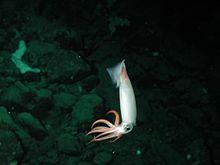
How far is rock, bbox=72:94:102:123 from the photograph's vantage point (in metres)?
4.55

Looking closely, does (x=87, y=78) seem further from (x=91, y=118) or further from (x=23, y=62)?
(x=23, y=62)

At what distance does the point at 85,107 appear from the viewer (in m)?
4.64

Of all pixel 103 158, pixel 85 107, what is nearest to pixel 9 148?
pixel 85 107

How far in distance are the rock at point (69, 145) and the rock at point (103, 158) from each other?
1.04 ft

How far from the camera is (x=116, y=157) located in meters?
4.38

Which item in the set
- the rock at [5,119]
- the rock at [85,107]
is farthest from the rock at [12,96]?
the rock at [85,107]

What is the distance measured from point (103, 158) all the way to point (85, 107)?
93cm

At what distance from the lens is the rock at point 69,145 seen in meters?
4.36

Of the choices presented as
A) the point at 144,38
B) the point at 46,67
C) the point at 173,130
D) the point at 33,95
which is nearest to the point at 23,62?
the point at 46,67

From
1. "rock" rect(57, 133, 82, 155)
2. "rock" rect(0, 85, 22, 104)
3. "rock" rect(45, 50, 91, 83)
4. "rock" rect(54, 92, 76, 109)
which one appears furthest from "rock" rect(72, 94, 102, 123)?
"rock" rect(0, 85, 22, 104)

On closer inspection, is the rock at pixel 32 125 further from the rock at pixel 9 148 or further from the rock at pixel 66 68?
the rock at pixel 66 68

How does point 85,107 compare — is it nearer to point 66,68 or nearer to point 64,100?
point 64,100

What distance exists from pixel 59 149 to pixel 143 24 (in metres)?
3.10

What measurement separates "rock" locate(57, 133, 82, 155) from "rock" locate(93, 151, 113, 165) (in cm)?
32
